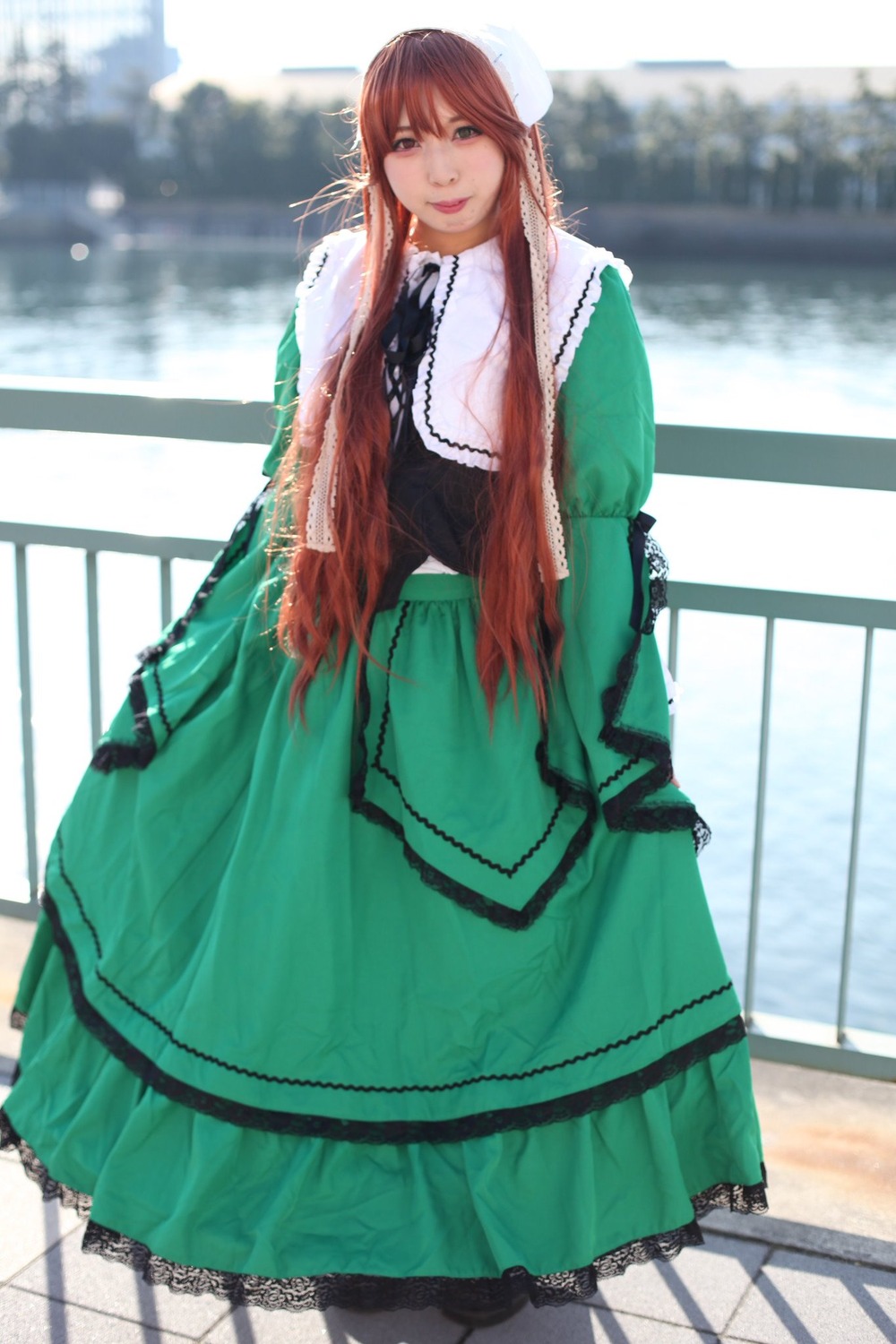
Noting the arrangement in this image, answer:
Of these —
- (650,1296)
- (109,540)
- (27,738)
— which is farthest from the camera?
(27,738)

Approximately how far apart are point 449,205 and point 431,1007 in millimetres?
807

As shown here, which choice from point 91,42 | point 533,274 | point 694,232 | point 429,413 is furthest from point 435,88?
point 91,42

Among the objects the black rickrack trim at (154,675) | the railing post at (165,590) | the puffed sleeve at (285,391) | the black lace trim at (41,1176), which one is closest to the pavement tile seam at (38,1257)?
the black lace trim at (41,1176)

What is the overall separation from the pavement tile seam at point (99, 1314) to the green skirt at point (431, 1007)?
17cm

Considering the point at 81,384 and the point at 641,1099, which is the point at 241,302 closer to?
the point at 81,384

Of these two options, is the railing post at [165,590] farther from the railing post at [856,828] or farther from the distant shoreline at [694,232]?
the distant shoreline at [694,232]

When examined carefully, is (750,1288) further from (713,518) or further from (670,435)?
(713,518)

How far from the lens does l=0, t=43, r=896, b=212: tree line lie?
20.5 feet

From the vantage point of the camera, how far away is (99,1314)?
151 cm

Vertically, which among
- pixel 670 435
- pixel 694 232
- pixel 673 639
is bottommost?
pixel 673 639

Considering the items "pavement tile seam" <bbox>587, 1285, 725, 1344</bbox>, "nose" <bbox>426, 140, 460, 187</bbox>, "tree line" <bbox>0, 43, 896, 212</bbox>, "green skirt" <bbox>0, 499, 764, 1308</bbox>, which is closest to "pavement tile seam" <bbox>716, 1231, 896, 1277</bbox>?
"pavement tile seam" <bbox>587, 1285, 725, 1344</bbox>

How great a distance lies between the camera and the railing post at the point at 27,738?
2.15 metres

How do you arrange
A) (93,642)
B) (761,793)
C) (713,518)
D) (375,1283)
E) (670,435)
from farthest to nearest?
(713,518), (93,642), (761,793), (670,435), (375,1283)

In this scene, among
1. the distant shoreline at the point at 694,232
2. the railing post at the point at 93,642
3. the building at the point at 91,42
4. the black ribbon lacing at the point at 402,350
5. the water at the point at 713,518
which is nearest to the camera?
the black ribbon lacing at the point at 402,350
